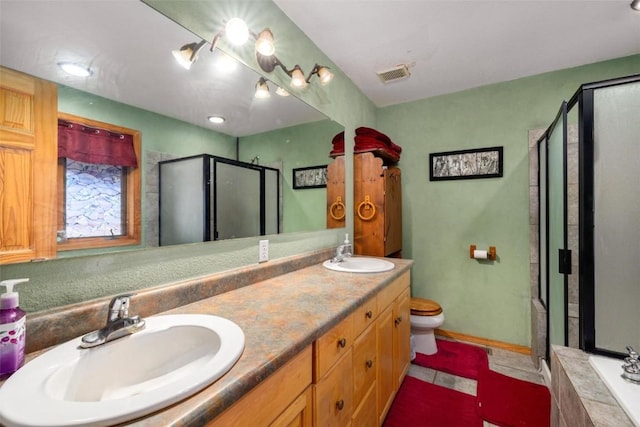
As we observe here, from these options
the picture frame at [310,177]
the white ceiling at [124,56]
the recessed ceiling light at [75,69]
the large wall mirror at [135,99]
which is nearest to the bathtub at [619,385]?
the large wall mirror at [135,99]

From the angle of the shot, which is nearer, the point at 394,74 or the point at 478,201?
the point at 394,74

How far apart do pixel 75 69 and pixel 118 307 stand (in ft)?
2.39

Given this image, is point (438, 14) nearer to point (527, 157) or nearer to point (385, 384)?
point (527, 157)

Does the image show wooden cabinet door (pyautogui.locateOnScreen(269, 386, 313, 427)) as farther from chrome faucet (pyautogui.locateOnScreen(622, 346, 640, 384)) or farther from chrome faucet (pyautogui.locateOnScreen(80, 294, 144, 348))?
chrome faucet (pyautogui.locateOnScreen(622, 346, 640, 384))

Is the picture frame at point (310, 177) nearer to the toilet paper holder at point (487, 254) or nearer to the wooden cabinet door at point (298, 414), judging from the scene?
the wooden cabinet door at point (298, 414)

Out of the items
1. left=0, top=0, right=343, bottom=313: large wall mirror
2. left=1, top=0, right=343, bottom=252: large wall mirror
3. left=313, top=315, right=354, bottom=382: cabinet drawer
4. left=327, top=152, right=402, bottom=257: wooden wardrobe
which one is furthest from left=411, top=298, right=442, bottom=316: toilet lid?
left=1, top=0, right=343, bottom=252: large wall mirror

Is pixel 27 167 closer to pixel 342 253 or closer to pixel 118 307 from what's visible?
pixel 118 307

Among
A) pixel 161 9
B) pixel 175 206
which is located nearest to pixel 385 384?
→ pixel 175 206

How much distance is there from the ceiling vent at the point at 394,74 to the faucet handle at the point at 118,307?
7.59 feet

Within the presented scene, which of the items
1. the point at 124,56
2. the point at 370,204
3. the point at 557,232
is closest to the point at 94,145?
the point at 124,56

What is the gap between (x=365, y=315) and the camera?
1.23 meters

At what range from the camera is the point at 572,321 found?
Result: 1.35m

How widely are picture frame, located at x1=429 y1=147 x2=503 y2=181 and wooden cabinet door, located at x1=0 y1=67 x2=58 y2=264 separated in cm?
267

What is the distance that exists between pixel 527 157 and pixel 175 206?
8.82ft
